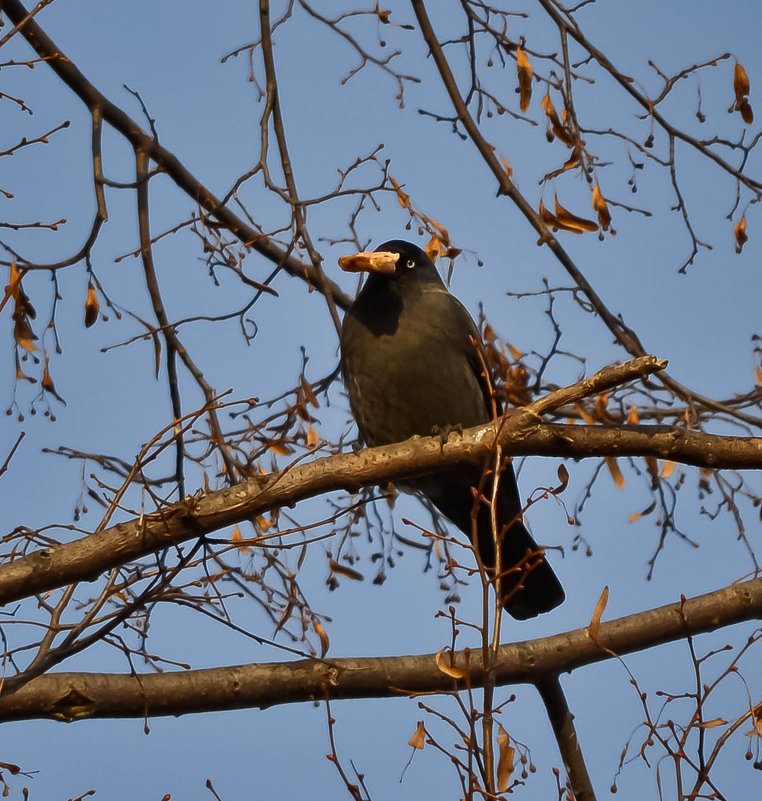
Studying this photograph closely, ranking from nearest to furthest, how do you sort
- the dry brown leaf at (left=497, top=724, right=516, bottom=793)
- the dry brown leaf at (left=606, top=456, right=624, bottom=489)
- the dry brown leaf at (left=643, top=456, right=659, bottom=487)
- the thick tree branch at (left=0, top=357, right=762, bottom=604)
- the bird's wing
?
the dry brown leaf at (left=497, top=724, right=516, bottom=793)
the thick tree branch at (left=0, top=357, right=762, bottom=604)
the dry brown leaf at (left=606, top=456, right=624, bottom=489)
the dry brown leaf at (left=643, top=456, right=659, bottom=487)
the bird's wing

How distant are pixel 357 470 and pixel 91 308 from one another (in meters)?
1.40

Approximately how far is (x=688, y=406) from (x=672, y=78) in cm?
127

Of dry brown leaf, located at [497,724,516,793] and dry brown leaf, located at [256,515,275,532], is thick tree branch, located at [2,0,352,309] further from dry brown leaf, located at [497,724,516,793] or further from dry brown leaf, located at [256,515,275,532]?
dry brown leaf, located at [497,724,516,793]

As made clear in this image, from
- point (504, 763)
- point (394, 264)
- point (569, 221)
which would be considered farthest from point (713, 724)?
point (394, 264)

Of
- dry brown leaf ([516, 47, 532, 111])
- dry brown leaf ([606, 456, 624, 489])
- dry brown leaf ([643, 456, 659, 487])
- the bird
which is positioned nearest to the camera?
dry brown leaf ([516, 47, 532, 111])

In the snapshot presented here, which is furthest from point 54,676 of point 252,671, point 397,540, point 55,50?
point 55,50

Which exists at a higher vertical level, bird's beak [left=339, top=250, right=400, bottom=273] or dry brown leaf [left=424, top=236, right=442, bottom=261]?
bird's beak [left=339, top=250, right=400, bottom=273]

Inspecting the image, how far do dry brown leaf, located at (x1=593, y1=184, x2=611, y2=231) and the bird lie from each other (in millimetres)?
1244

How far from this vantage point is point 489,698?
91.9 inches

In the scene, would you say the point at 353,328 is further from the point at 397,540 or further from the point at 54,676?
the point at 54,676

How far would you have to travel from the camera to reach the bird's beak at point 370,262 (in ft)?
15.9

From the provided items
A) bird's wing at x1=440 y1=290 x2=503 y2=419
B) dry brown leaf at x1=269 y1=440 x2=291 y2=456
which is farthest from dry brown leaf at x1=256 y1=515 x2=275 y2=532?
bird's wing at x1=440 y1=290 x2=503 y2=419

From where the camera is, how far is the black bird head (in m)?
4.92

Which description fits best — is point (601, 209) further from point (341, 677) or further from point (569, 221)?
point (341, 677)
